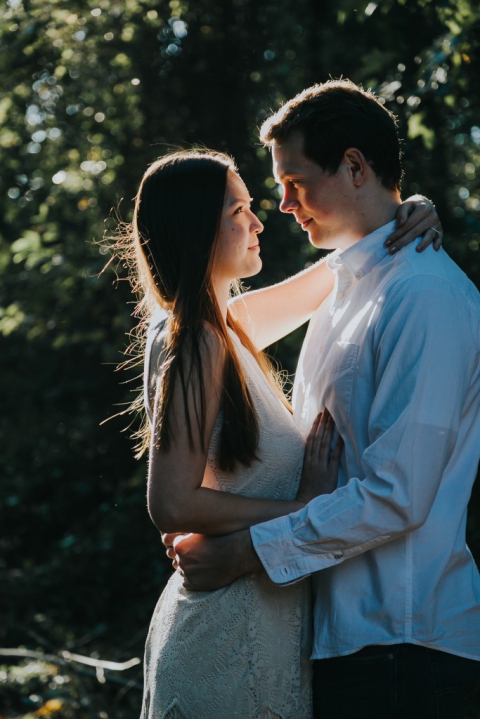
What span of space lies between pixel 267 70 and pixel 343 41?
0.63 meters

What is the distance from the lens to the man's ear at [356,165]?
2.47 metres

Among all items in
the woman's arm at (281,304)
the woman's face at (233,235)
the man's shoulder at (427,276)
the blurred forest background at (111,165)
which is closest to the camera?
the man's shoulder at (427,276)

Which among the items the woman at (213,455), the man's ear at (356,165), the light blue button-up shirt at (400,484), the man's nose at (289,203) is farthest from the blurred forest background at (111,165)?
the light blue button-up shirt at (400,484)

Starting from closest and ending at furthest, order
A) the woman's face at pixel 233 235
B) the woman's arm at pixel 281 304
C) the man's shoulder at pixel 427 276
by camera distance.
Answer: the man's shoulder at pixel 427 276, the woman's face at pixel 233 235, the woman's arm at pixel 281 304

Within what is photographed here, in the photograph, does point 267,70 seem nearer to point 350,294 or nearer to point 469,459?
point 350,294

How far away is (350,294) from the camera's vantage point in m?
2.51

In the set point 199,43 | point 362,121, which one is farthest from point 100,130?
point 362,121

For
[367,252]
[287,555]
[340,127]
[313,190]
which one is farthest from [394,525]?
[340,127]

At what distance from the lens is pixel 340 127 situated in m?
2.46

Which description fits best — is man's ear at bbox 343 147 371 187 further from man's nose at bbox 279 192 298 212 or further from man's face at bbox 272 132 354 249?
man's nose at bbox 279 192 298 212

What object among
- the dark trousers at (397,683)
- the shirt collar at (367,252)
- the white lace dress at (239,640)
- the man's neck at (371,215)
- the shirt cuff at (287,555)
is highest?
the man's neck at (371,215)

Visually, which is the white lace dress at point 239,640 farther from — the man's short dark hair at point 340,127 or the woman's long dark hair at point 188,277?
the man's short dark hair at point 340,127

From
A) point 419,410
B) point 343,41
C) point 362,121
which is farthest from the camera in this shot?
point 343,41

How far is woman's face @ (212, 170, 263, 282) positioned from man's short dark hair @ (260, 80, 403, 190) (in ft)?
0.81
